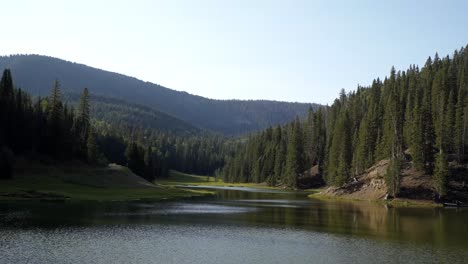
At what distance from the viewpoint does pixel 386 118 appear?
557ft

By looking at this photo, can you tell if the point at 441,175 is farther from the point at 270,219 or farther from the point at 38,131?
the point at 38,131

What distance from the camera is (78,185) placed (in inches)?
4938

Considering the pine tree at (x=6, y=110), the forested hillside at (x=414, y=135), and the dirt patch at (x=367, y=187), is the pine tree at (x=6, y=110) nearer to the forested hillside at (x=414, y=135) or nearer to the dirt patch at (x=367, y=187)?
the dirt patch at (x=367, y=187)

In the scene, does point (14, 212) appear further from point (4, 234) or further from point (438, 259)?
point (438, 259)

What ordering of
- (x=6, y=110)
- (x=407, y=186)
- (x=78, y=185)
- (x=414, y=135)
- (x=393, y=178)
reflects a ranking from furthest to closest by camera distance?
1. (x=414, y=135)
2. (x=6, y=110)
3. (x=407, y=186)
4. (x=393, y=178)
5. (x=78, y=185)

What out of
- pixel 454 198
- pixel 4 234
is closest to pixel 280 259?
pixel 4 234

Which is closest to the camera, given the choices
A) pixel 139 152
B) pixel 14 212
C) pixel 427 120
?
pixel 14 212

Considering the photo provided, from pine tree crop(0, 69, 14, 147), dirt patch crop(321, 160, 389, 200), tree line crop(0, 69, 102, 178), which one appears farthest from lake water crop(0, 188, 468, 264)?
tree line crop(0, 69, 102, 178)

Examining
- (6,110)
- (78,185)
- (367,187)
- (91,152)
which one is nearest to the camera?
(78,185)

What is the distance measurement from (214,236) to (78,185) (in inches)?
2869

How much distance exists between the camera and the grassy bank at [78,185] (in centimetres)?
10512

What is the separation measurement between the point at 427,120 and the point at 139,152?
100174 mm

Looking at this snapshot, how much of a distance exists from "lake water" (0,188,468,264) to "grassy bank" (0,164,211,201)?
41.3ft

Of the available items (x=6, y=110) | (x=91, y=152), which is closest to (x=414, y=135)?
(x=91, y=152)
